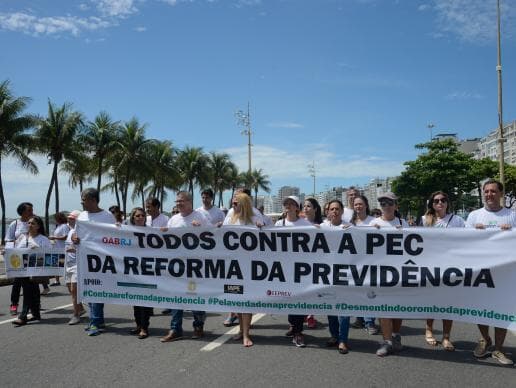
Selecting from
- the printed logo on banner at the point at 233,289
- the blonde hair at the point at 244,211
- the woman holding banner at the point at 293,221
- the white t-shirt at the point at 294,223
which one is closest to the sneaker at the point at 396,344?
the woman holding banner at the point at 293,221

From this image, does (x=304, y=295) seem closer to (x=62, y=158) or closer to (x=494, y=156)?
(x=62, y=158)

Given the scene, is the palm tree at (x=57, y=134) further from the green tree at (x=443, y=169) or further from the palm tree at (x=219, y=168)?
the green tree at (x=443, y=169)

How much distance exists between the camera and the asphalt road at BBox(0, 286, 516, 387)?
14.3 ft

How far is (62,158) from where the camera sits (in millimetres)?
34312

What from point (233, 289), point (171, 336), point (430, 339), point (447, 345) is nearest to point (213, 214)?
point (233, 289)

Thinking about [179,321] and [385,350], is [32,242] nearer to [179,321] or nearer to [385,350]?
[179,321]

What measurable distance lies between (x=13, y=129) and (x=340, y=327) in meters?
30.6

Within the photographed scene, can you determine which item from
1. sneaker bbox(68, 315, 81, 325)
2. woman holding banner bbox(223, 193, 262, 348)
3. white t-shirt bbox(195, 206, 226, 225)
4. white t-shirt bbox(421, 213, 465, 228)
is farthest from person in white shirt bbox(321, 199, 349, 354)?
sneaker bbox(68, 315, 81, 325)

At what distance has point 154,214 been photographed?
7652 millimetres

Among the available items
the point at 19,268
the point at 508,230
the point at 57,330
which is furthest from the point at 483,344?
the point at 19,268

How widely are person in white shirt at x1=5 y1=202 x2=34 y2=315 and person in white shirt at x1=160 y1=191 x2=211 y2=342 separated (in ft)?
10.5

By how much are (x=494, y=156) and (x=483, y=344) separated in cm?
12947

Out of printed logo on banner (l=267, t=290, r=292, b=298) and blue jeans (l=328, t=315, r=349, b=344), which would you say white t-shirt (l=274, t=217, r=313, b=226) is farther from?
blue jeans (l=328, t=315, r=349, b=344)

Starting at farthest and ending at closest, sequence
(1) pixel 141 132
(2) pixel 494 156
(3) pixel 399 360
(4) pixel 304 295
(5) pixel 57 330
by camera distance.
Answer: (2) pixel 494 156 → (1) pixel 141 132 → (5) pixel 57 330 → (4) pixel 304 295 → (3) pixel 399 360
